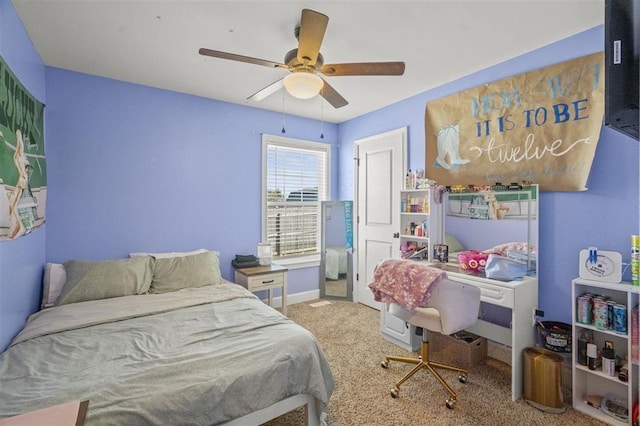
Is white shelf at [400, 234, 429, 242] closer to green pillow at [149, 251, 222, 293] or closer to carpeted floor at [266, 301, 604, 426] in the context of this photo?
carpeted floor at [266, 301, 604, 426]

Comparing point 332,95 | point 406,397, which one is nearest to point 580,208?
point 406,397

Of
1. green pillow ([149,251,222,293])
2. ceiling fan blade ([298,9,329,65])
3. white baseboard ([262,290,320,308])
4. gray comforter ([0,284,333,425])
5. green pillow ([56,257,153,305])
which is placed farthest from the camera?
white baseboard ([262,290,320,308])

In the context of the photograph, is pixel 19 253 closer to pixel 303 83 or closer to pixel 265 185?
pixel 303 83

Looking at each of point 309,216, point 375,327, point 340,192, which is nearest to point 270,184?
point 309,216

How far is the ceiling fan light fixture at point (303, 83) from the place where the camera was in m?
1.94

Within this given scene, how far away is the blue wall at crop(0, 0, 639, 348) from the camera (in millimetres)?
2057

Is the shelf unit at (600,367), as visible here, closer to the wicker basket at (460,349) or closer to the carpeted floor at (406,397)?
the carpeted floor at (406,397)

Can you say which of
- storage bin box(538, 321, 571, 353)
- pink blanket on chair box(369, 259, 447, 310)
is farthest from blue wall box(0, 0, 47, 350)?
storage bin box(538, 321, 571, 353)

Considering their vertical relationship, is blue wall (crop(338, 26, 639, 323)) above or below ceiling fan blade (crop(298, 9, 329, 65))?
below

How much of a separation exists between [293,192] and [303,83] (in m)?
2.45

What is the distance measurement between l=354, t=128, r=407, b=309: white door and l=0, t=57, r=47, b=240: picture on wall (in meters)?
3.35

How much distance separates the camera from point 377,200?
3.99m

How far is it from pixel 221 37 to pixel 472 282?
2.77m

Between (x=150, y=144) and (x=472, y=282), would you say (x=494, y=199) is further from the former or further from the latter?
(x=150, y=144)
